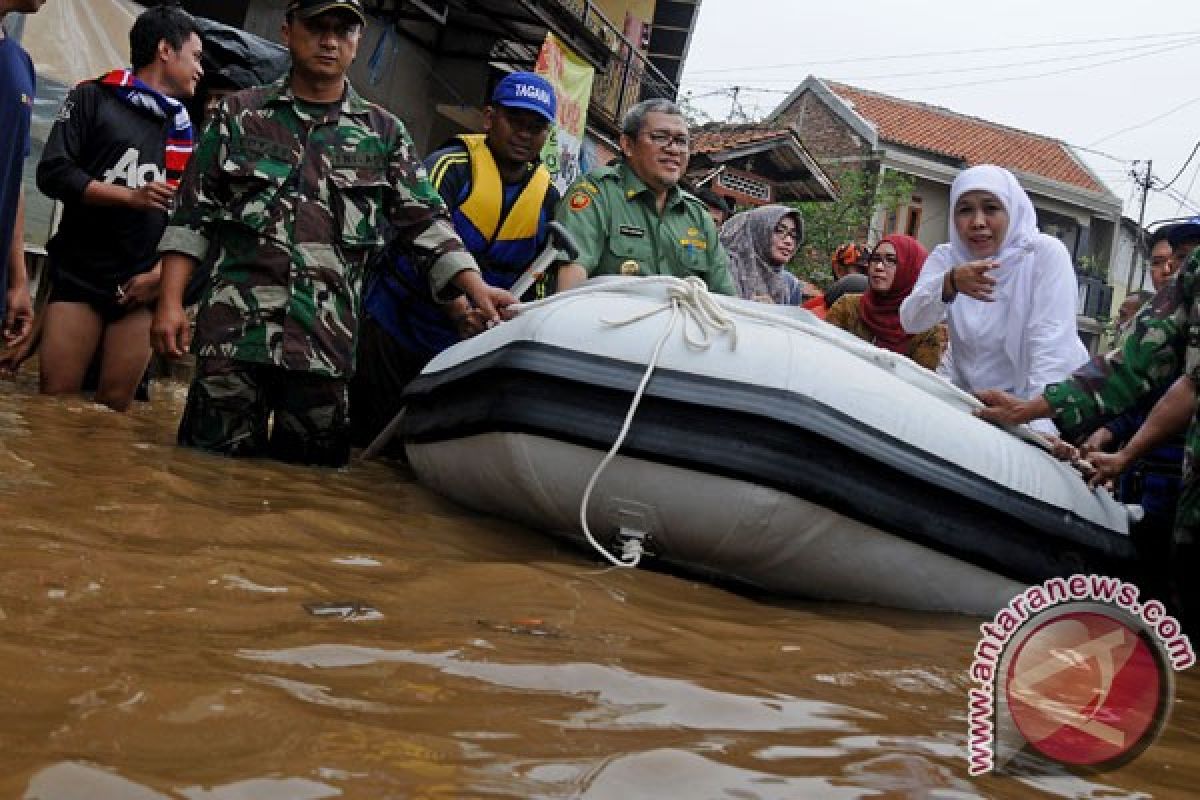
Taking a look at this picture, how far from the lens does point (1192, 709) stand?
8.29 ft

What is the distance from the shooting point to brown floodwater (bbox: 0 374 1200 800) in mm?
1455

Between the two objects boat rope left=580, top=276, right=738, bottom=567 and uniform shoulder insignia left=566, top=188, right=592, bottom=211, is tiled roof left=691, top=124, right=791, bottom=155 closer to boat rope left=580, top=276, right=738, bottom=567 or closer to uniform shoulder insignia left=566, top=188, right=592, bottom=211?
uniform shoulder insignia left=566, top=188, right=592, bottom=211

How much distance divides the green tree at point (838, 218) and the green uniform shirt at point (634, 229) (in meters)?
19.3

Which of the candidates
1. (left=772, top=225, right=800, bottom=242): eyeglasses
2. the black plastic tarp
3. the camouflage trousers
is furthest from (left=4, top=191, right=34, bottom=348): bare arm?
(left=772, top=225, right=800, bottom=242): eyeglasses

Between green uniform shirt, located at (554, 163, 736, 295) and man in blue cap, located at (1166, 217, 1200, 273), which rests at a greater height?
man in blue cap, located at (1166, 217, 1200, 273)

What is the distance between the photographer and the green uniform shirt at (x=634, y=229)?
4.49 metres

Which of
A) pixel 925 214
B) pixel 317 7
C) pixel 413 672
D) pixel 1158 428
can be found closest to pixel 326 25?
pixel 317 7

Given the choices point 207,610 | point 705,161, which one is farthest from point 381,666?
→ point 705,161

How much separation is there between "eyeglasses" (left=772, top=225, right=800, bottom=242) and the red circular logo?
405 cm

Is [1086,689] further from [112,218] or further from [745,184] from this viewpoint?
[745,184]

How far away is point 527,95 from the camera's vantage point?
454 centimetres

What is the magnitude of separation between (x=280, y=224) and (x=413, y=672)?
2.15m

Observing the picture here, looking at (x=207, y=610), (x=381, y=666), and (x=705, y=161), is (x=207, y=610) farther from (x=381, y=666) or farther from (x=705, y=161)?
(x=705, y=161)

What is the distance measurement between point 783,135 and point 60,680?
21.8 m
